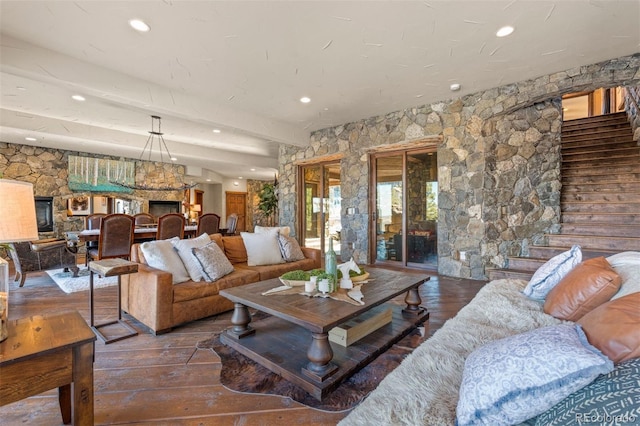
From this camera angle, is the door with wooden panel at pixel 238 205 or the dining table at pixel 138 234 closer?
the dining table at pixel 138 234

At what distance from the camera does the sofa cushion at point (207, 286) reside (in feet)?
8.55

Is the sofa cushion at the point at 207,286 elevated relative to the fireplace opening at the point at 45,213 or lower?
lower

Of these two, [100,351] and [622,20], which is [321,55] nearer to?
[622,20]

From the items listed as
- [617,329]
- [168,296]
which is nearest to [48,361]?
[168,296]

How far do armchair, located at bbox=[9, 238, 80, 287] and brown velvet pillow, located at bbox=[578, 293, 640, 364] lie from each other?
5.65 m

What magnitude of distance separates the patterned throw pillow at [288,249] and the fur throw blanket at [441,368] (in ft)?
7.46

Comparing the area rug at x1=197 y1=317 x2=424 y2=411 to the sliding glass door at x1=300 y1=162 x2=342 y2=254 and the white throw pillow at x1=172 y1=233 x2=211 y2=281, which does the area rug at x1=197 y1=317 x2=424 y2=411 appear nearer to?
the white throw pillow at x1=172 y1=233 x2=211 y2=281

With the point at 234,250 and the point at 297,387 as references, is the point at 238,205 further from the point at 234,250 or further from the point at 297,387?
the point at 297,387

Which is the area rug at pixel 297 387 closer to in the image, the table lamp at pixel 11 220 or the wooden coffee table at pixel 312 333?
the wooden coffee table at pixel 312 333

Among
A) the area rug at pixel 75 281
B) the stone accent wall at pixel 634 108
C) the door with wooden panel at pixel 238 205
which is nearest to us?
the area rug at pixel 75 281

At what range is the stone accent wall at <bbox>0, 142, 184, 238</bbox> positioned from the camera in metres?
6.52

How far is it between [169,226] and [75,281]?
1.43 meters

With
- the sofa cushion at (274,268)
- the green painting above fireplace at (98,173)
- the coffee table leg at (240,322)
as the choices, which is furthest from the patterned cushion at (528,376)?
the green painting above fireplace at (98,173)

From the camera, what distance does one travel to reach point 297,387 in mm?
1738
